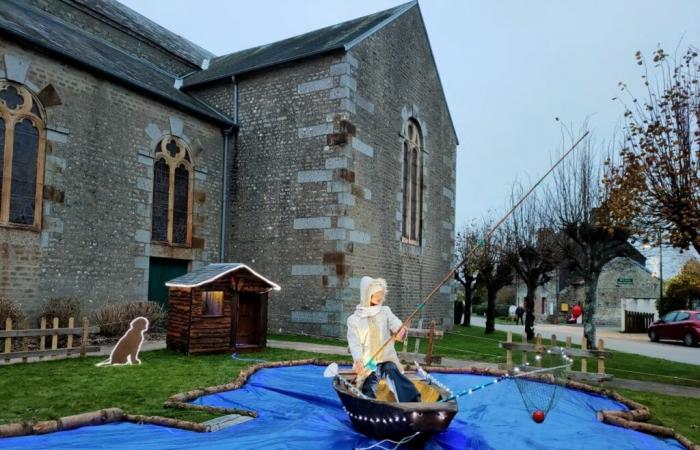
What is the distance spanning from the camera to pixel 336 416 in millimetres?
6605

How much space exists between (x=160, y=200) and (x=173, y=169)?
99cm

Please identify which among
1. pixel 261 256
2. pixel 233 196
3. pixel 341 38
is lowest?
pixel 261 256

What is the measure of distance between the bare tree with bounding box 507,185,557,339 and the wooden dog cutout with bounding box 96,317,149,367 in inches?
597

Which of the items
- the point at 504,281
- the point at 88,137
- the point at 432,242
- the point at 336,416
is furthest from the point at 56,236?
the point at 504,281

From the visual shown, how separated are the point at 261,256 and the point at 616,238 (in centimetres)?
1066

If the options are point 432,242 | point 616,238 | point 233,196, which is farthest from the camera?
point 432,242

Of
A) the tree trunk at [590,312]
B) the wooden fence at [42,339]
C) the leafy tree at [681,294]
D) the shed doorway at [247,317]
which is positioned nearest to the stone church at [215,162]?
the wooden fence at [42,339]

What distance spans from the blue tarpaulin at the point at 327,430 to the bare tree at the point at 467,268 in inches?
758

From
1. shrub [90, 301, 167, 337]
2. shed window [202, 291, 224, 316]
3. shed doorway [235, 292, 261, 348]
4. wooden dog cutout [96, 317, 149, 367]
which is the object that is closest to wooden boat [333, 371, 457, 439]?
wooden dog cutout [96, 317, 149, 367]

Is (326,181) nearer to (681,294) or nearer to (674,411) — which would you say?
(674,411)

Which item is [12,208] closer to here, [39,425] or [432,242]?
[39,425]

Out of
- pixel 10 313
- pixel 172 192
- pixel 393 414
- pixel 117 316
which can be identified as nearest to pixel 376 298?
pixel 393 414

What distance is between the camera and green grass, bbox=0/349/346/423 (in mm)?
6340

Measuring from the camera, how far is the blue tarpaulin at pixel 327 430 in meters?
5.28
